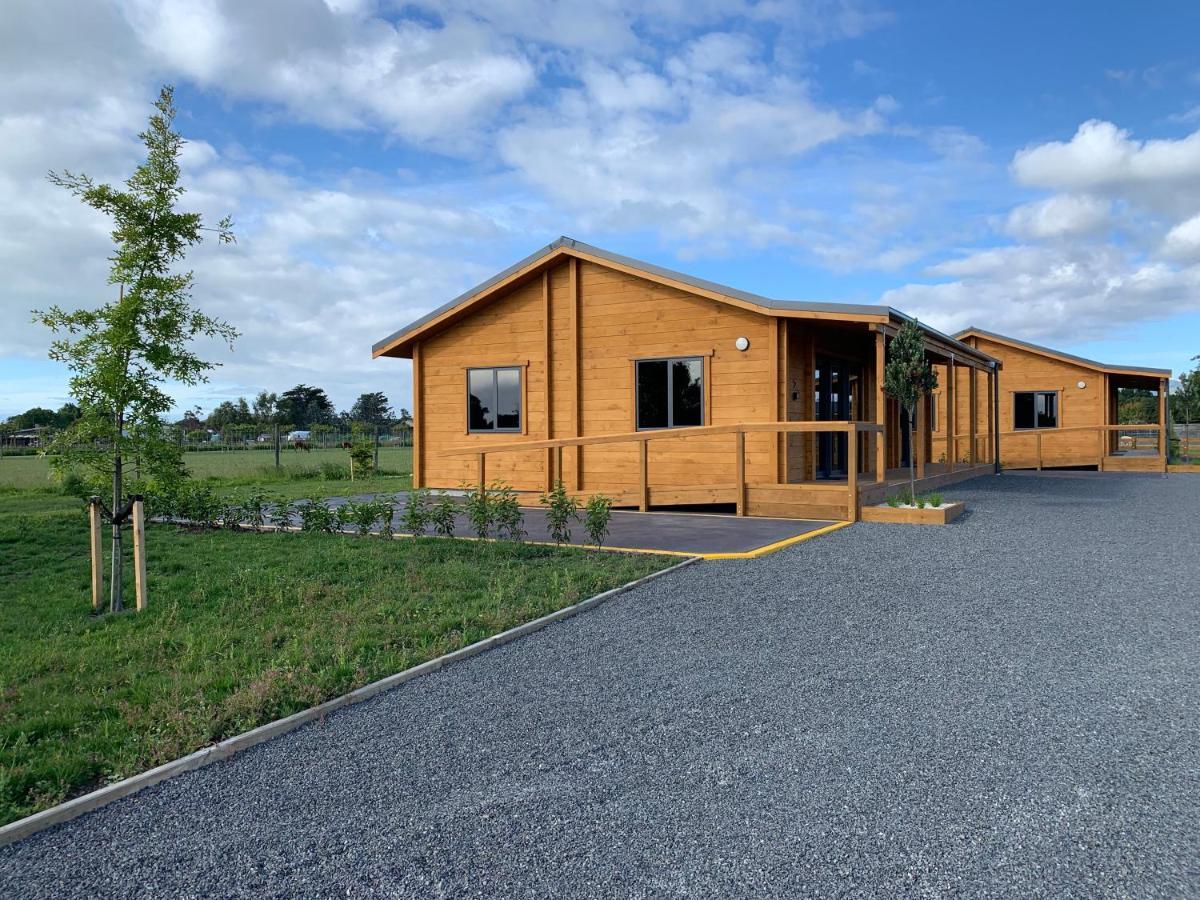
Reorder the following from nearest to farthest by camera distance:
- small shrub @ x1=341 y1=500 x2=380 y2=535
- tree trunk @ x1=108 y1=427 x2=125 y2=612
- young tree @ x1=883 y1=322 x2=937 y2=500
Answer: tree trunk @ x1=108 y1=427 x2=125 y2=612 → small shrub @ x1=341 y1=500 x2=380 y2=535 → young tree @ x1=883 y1=322 x2=937 y2=500

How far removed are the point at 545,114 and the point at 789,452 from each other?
21.1 feet

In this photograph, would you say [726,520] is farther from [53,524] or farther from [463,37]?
[53,524]

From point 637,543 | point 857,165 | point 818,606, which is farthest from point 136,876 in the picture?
point 857,165

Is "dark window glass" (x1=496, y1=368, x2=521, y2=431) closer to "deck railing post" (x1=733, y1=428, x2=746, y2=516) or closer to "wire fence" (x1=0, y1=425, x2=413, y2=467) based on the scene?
"deck railing post" (x1=733, y1=428, x2=746, y2=516)

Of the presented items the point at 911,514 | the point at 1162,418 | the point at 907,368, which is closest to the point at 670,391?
the point at 907,368

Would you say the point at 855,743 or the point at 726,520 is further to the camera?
the point at 726,520

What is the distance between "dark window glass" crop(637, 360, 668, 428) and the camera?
13.1 metres

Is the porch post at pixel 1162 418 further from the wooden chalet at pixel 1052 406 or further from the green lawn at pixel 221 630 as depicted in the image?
the green lawn at pixel 221 630

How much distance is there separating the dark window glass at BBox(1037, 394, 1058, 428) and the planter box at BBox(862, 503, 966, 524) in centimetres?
1542

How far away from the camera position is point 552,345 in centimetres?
1399

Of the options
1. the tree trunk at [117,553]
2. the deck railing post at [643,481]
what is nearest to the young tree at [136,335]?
the tree trunk at [117,553]

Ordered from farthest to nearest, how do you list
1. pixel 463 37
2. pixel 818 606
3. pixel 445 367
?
pixel 445 367 < pixel 463 37 < pixel 818 606

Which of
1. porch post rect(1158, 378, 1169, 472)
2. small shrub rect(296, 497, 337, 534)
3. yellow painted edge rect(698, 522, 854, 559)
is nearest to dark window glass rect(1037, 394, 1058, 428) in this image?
porch post rect(1158, 378, 1169, 472)

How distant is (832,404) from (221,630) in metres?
11.4
